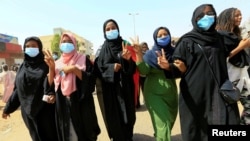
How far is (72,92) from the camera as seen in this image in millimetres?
3211

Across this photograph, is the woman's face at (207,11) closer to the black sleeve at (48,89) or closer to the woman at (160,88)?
the woman at (160,88)

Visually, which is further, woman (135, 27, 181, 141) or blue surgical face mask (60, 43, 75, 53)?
woman (135, 27, 181, 141)

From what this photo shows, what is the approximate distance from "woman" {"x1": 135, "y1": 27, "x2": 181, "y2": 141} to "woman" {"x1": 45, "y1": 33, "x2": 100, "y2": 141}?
2.28 ft

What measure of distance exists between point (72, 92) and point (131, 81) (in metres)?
0.89

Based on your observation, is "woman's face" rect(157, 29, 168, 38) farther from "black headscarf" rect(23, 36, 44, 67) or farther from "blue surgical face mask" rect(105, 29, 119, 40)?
"black headscarf" rect(23, 36, 44, 67)

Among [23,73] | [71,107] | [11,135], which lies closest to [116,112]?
[71,107]

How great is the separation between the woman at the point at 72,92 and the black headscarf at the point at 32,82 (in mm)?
168

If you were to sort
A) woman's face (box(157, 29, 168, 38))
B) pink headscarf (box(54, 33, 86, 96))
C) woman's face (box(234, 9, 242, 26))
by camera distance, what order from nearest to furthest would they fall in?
woman's face (box(234, 9, 242, 26))
pink headscarf (box(54, 33, 86, 96))
woman's face (box(157, 29, 168, 38))

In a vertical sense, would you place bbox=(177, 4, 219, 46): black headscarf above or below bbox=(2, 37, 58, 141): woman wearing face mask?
above

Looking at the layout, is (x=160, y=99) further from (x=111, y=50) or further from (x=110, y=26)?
(x=110, y=26)

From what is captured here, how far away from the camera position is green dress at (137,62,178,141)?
11.2ft

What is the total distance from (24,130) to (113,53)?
10.4 feet

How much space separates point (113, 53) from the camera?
3553mm

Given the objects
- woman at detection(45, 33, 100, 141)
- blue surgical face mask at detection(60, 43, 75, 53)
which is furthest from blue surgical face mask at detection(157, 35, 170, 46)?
blue surgical face mask at detection(60, 43, 75, 53)
